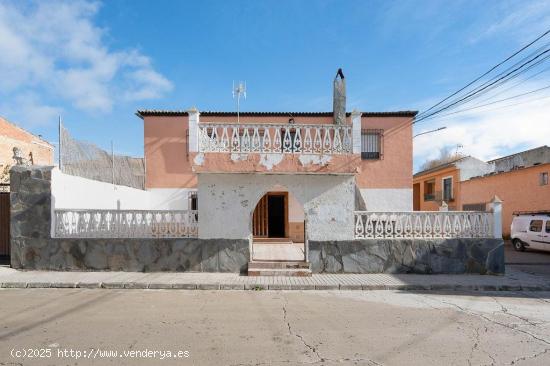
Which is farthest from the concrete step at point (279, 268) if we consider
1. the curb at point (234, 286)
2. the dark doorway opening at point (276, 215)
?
the dark doorway opening at point (276, 215)

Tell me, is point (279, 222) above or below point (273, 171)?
below

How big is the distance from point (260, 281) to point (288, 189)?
8.21 feet

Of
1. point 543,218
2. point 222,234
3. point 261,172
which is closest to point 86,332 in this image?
point 222,234

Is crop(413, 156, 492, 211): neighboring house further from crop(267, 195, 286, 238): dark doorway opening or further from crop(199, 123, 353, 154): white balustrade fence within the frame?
crop(199, 123, 353, 154): white balustrade fence

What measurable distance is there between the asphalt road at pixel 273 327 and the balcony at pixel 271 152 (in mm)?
3065

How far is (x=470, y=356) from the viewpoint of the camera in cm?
403

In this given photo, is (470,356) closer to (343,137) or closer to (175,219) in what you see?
(343,137)

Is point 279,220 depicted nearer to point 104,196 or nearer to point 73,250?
point 104,196

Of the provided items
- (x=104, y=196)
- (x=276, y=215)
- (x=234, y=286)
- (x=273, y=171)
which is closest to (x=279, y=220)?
(x=276, y=215)

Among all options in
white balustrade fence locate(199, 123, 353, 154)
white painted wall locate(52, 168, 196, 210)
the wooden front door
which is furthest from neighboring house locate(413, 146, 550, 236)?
white painted wall locate(52, 168, 196, 210)

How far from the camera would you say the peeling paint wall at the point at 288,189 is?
8.69 m

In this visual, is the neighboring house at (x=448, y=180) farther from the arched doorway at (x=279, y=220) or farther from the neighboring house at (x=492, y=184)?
the arched doorway at (x=279, y=220)

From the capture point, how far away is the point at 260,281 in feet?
25.6

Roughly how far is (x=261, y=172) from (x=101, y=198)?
6332 mm
